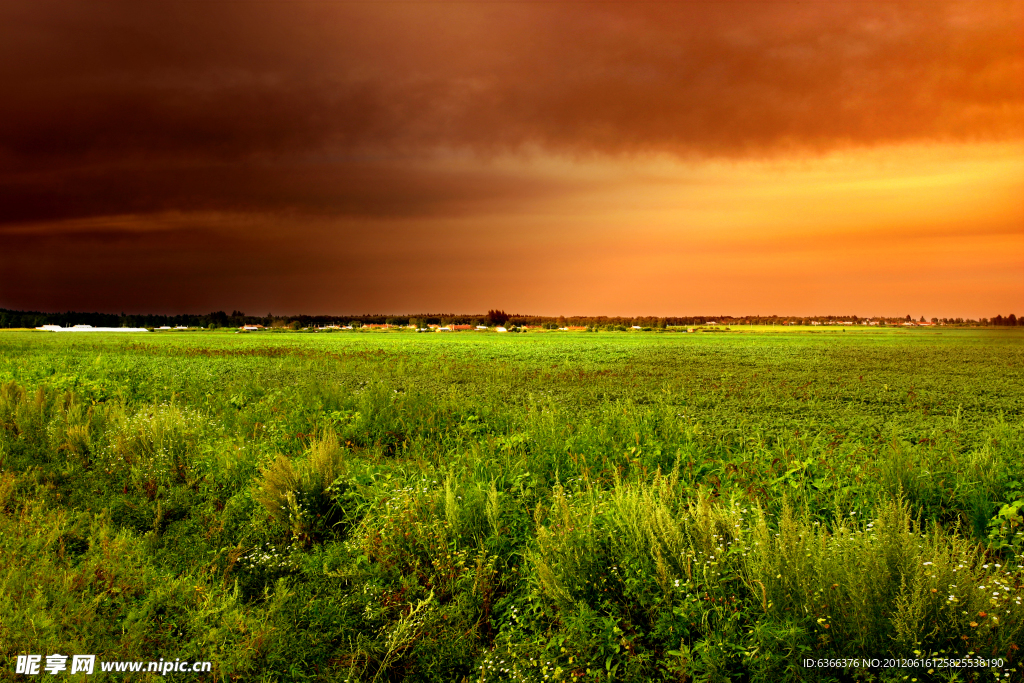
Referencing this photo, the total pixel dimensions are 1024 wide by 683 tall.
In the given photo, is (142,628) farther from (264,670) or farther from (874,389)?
(874,389)

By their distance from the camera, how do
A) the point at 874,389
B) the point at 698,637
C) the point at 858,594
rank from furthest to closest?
the point at 874,389 < the point at 698,637 < the point at 858,594

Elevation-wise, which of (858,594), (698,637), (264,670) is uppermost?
(858,594)

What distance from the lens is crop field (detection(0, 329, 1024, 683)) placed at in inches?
197

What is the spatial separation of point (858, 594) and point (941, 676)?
0.77m

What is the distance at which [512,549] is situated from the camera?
698cm

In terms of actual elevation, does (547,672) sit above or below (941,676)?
below

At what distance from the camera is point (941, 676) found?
A: 179 inches

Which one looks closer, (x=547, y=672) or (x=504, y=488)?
(x=547, y=672)

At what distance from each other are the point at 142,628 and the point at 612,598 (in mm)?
4888

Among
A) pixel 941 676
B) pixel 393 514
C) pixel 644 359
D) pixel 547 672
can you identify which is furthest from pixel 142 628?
pixel 644 359

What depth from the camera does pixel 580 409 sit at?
15922mm

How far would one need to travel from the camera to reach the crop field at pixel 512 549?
5.00 meters

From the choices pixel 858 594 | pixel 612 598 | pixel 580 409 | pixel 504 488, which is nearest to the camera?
pixel 858 594

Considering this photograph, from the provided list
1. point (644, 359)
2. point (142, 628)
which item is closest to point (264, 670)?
point (142, 628)
